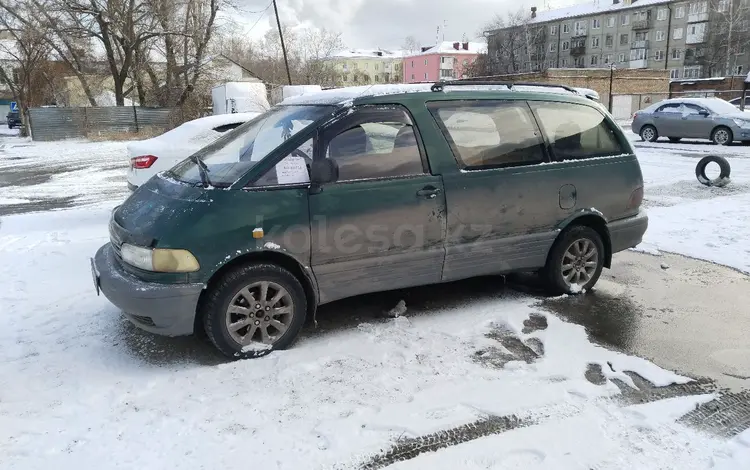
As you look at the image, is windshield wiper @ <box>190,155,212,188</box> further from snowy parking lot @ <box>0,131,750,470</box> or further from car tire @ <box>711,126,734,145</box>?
car tire @ <box>711,126,734,145</box>

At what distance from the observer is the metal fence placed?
28609mm

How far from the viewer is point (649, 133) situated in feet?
66.0

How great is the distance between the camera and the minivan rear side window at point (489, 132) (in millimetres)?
4422

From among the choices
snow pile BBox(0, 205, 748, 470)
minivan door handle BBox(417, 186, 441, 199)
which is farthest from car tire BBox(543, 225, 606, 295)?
minivan door handle BBox(417, 186, 441, 199)

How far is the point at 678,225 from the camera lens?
776 cm

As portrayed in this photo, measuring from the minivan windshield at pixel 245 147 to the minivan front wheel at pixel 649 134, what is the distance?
18.7 meters

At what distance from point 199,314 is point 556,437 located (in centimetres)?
237

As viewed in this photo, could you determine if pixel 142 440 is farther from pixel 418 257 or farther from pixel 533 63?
pixel 533 63

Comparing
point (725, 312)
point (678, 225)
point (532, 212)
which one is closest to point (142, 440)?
point (532, 212)

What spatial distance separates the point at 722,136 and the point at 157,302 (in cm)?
1985

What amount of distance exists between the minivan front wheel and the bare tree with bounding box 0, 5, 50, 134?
3182cm

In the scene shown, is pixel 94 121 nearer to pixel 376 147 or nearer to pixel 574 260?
pixel 376 147

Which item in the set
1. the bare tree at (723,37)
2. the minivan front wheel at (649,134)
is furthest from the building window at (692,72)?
the minivan front wheel at (649,134)

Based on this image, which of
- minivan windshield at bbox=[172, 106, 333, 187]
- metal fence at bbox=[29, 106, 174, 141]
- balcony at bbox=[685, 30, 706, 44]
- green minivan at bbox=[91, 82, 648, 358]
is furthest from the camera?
balcony at bbox=[685, 30, 706, 44]
